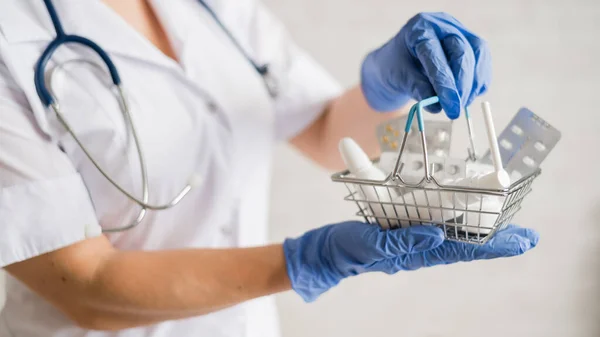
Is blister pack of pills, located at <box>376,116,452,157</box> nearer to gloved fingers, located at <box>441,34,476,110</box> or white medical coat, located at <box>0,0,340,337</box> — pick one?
gloved fingers, located at <box>441,34,476,110</box>

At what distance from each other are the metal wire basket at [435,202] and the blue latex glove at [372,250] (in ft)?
0.05

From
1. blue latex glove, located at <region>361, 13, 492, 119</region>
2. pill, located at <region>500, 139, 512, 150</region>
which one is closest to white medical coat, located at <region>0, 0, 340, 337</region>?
blue latex glove, located at <region>361, 13, 492, 119</region>

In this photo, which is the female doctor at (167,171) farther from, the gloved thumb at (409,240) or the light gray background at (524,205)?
the light gray background at (524,205)

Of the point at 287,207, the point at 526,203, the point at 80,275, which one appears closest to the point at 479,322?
the point at 526,203

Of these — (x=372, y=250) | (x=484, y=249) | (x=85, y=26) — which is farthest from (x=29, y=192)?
(x=484, y=249)

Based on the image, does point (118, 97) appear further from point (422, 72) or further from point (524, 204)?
point (524, 204)

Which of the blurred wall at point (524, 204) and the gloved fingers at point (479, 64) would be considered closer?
the gloved fingers at point (479, 64)

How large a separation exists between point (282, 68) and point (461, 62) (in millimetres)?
415

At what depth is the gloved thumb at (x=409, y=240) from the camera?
0.54 meters

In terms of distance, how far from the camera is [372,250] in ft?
1.85

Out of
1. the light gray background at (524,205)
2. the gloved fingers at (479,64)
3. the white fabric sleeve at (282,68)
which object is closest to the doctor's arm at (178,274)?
the gloved fingers at (479,64)

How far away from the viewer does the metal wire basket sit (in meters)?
0.52

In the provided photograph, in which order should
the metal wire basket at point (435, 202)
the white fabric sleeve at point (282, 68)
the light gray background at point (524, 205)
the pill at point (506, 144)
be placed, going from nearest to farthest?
1. the metal wire basket at point (435, 202)
2. the pill at point (506, 144)
3. the white fabric sleeve at point (282, 68)
4. the light gray background at point (524, 205)

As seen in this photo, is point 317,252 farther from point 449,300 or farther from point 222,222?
point 449,300
